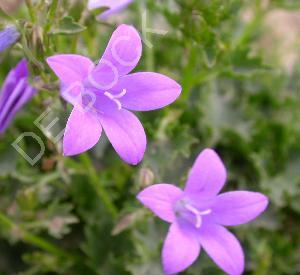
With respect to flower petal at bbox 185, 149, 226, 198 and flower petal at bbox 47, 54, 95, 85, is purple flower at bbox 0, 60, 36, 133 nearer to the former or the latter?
flower petal at bbox 47, 54, 95, 85

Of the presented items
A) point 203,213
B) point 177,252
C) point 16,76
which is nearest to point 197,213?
point 203,213

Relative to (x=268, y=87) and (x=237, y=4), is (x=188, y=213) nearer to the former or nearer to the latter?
(x=237, y=4)

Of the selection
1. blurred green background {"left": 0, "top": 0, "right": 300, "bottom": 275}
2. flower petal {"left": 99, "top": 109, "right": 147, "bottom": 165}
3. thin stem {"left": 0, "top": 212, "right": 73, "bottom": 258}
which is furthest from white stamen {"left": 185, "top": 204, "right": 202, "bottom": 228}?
thin stem {"left": 0, "top": 212, "right": 73, "bottom": 258}

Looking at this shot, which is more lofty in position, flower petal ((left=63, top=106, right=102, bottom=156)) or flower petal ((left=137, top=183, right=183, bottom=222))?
flower petal ((left=63, top=106, right=102, bottom=156))

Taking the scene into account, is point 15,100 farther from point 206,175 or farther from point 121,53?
point 206,175

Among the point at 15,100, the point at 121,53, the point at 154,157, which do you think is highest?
the point at 121,53

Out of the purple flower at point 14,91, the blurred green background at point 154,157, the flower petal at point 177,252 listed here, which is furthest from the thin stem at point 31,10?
the flower petal at point 177,252

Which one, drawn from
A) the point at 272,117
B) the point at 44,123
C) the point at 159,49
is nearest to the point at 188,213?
the point at 44,123
